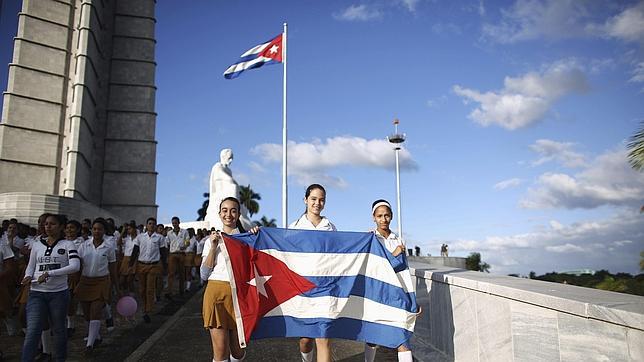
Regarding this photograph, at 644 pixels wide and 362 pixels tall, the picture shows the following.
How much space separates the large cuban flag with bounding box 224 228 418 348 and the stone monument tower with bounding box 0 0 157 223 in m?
20.0

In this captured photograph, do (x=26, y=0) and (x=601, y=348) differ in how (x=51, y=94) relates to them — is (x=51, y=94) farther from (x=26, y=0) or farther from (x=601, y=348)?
(x=601, y=348)

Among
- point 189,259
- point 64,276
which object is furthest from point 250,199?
point 64,276

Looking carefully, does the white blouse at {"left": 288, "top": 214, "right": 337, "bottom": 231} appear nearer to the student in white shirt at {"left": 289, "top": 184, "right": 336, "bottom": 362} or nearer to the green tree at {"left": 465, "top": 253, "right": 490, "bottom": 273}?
the student in white shirt at {"left": 289, "top": 184, "right": 336, "bottom": 362}

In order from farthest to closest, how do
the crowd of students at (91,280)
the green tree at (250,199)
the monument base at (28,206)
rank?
the green tree at (250,199) < the monument base at (28,206) < the crowd of students at (91,280)

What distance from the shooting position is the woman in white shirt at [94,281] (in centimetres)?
677

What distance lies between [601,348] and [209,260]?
316 centimetres

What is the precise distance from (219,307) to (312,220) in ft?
4.35

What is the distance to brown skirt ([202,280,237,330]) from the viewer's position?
407 cm

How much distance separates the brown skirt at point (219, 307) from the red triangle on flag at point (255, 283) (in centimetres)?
7

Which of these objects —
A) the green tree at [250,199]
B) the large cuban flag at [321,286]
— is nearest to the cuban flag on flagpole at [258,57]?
the large cuban flag at [321,286]

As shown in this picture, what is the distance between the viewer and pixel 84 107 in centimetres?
3316

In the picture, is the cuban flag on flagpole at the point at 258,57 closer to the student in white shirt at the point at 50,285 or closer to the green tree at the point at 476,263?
the student in white shirt at the point at 50,285

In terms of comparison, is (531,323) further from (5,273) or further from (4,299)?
(4,299)

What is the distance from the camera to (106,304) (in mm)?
7637
